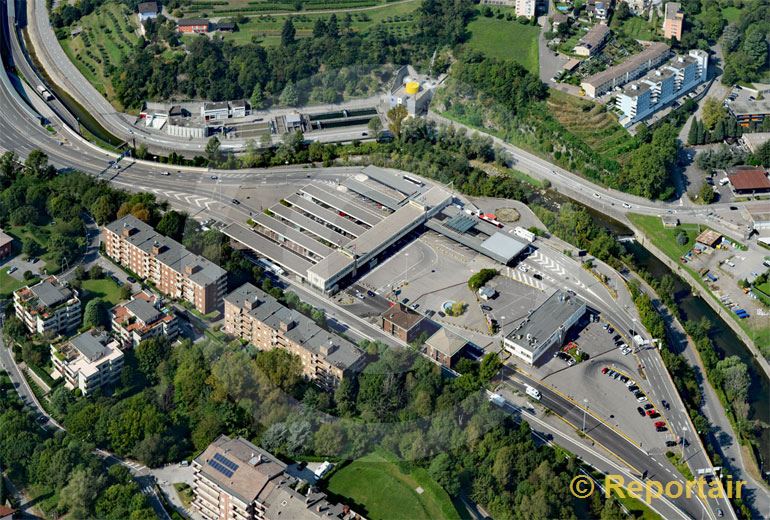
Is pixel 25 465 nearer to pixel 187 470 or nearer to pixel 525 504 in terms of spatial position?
pixel 187 470

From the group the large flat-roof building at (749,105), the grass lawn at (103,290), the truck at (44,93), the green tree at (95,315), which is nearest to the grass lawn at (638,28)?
the large flat-roof building at (749,105)

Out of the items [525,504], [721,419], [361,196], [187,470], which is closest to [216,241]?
[361,196]

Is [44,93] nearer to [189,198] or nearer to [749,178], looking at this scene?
[189,198]

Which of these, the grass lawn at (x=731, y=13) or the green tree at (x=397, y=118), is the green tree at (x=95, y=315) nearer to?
the green tree at (x=397, y=118)

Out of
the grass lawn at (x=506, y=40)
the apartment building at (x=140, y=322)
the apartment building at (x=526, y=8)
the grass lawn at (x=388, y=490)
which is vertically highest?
the apartment building at (x=526, y=8)

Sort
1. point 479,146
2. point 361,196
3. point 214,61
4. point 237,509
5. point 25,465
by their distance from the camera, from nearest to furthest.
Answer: point 237,509, point 25,465, point 361,196, point 479,146, point 214,61
